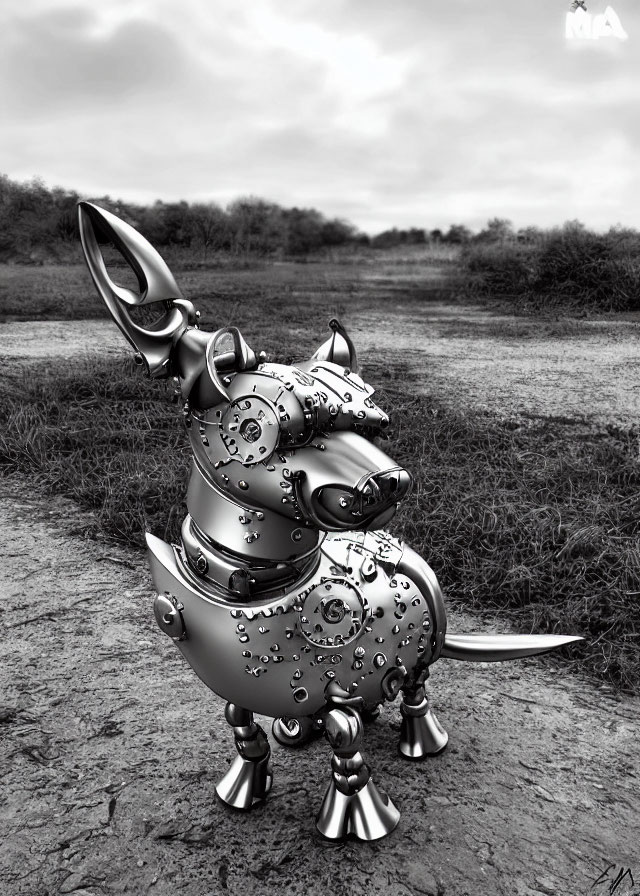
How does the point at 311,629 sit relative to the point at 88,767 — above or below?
above

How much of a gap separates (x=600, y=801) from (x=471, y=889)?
49 centimetres

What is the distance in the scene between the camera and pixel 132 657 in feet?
8.71

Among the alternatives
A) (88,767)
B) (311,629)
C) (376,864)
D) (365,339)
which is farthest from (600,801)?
(365,339)

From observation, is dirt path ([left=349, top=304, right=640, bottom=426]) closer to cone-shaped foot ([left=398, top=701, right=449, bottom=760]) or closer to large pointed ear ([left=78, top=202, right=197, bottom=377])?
cone-shaped foot ([left=398, top=701, right=449, bottom=760])

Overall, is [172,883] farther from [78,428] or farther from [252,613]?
[78,428]

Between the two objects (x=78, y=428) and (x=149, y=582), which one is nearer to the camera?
Answer: (x=149, y=582)

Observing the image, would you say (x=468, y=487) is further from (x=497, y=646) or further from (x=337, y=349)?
(x=337, y=349)

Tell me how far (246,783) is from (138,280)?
1.20 metres

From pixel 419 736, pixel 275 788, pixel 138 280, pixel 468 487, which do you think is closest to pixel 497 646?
pixel 419 736

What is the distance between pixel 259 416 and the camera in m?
1.37

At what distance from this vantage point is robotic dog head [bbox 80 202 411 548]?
136cm
